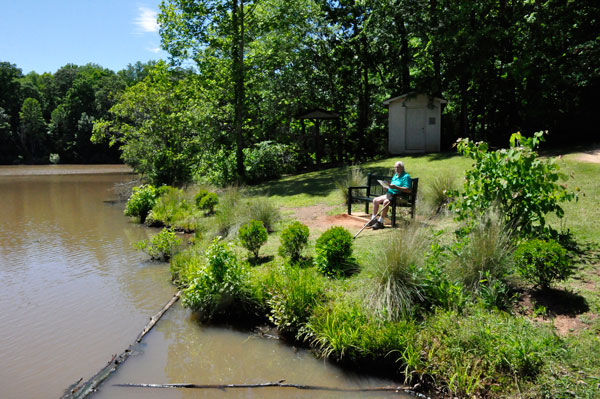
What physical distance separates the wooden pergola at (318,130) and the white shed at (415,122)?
2.83 metres

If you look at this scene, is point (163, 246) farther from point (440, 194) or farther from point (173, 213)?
point (440, 194)

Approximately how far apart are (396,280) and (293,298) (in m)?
1.29

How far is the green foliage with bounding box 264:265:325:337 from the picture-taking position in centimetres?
534

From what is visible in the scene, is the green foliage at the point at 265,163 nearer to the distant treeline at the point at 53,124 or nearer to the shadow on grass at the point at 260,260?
the shadow on grass at the point at 260,260

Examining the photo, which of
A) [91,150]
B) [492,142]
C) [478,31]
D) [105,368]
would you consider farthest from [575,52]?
[91,150]

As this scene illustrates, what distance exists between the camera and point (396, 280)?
513cm

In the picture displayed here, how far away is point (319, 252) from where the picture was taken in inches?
252

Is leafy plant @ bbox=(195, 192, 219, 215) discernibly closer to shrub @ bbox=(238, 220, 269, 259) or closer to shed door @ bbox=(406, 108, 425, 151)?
shrub @ bbox=(238, 220, 269, 259)

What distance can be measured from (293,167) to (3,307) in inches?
Result: 610

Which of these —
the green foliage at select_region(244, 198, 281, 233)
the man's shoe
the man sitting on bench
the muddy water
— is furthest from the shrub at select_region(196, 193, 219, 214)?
the man's shoe

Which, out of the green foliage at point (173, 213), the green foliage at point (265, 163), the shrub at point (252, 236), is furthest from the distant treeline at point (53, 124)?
the shrub at point (252, 236)

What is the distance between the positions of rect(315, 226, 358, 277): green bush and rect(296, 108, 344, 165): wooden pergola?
14643 millimetres

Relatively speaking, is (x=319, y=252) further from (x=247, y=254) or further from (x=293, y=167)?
(x=293, y=167)

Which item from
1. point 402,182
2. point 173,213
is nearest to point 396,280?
point 402,182
